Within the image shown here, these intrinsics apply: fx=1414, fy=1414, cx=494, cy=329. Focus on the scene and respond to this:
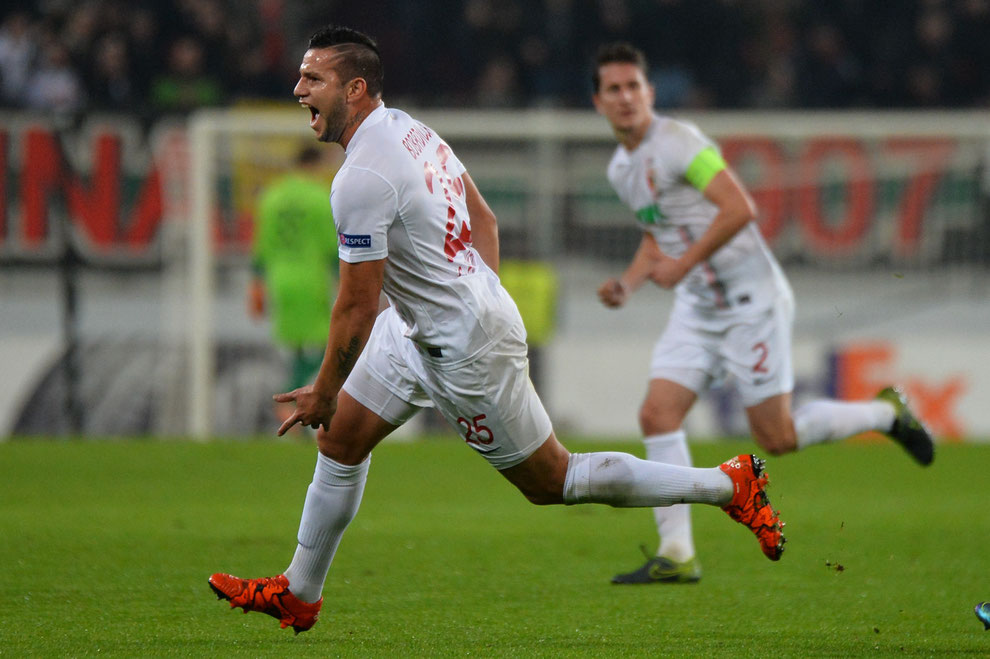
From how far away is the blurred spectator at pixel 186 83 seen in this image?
14914mm

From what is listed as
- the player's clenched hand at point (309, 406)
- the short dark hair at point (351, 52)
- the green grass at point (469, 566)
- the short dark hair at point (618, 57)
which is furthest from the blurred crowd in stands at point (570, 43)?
the player's clenched hand at point (309, 406)

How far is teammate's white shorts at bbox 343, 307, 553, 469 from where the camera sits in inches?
175

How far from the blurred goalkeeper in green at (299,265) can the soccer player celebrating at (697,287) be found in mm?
5180

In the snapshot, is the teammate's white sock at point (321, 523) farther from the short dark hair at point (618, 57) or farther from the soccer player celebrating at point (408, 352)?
the short dark hair at point (618, 57)

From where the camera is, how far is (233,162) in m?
13.1

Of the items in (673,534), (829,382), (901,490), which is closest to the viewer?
(673,534)

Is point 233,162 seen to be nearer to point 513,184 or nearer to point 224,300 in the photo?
point 224,300

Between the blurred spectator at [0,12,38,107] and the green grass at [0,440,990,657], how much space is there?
5733 mm

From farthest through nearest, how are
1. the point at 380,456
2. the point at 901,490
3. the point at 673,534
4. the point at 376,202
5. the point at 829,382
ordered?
the point at 829,382, the point at 380,456, the point at 901,490, the point at 673,534, the point at 376,202

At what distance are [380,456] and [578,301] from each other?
2673 mm

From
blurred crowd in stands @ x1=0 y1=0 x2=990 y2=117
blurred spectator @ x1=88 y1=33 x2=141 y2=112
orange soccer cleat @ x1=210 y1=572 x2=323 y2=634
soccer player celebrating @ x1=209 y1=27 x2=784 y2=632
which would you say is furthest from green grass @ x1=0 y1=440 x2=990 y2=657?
blurred crowd in stands @ x1=0 y1=0 x2=990 y2=117

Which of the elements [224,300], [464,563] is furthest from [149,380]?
[464,563]

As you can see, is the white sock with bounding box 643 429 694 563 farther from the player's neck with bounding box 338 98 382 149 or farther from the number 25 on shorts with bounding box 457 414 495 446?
the player's neck with bounding box 338 98 382 149

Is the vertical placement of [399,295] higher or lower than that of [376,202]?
lower
